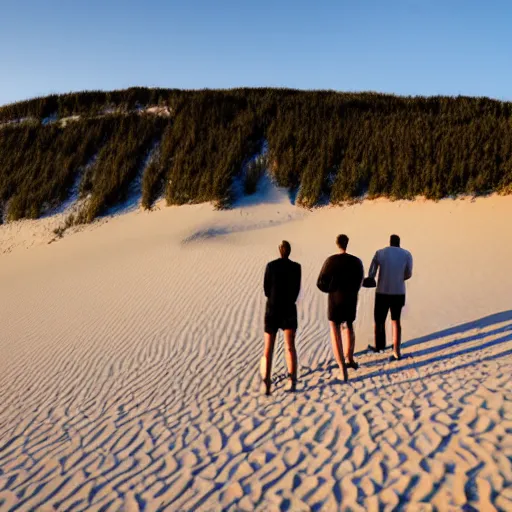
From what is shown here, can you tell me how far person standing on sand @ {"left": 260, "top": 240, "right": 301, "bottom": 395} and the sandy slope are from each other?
57 cm

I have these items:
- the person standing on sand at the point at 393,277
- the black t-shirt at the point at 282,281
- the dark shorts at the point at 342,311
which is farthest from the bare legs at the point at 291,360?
the person standing on sand at the point at 393,277

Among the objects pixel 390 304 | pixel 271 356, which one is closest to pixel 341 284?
pixel 390 304

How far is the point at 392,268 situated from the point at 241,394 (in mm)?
2327

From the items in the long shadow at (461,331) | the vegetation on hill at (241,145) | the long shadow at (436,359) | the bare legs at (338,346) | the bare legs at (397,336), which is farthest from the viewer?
the vegetation on hill at (241,145)

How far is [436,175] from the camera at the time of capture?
1386 centimetres

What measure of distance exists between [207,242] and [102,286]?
3.58 m

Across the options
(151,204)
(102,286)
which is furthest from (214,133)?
(102,286)

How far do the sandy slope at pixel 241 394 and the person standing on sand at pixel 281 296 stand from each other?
0.57 meters

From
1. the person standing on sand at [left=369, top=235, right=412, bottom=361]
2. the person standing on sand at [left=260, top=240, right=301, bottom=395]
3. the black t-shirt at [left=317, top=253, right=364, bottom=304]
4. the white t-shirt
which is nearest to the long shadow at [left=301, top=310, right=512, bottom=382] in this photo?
the person standing on sand at [left=369, top=235, right=412, bottom=361]

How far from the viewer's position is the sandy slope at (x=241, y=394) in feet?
10.5

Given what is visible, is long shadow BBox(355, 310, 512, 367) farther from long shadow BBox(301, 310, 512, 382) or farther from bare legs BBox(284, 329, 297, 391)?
bare legs BBox(284, 329, 297, 391)

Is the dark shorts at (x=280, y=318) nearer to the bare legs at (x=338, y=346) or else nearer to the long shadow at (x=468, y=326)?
the bare legs at (x=338, y=346)

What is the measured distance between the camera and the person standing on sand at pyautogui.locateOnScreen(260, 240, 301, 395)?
4.64 meters

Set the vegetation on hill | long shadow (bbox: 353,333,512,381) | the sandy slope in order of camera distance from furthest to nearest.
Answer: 1. the vegetation on hill
2. long shadow (bbox: 353,333,512,381)
3. the sandy slope
